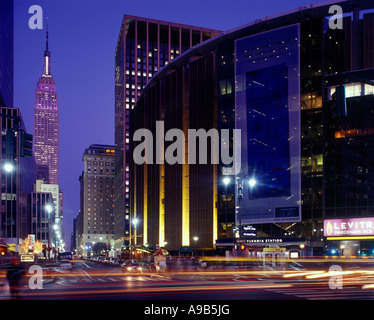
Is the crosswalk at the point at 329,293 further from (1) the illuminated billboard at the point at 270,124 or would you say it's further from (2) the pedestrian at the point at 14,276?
(1) the illuminated billboard at the point at 270,124

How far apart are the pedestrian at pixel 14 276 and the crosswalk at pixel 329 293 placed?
12.7m

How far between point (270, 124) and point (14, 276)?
231ft

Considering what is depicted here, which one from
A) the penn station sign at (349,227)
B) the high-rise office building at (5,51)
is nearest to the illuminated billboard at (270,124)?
the penn station sign at (349,227)

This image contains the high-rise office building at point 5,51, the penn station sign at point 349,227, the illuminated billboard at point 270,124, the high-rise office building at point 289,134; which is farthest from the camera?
the high-rise office building at point 5,51

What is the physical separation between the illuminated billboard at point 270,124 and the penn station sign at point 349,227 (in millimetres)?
5399

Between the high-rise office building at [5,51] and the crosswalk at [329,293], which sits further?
the high-rise office building at [5,51]

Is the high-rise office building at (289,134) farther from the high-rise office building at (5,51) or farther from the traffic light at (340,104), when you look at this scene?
the high-rise office building at (5,51)

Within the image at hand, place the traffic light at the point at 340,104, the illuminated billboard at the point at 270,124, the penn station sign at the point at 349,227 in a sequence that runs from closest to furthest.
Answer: the traffic light at the point at 340,104 → the penn station sign at the point at 349,227 → the illuminated billboard at the point at 270,124

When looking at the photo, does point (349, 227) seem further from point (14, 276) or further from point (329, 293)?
point (14, 276)

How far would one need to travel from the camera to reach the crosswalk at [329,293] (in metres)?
21.0

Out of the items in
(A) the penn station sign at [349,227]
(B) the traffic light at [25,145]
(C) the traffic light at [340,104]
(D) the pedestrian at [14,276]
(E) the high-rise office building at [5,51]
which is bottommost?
(A) the penn station sign at [349,227]

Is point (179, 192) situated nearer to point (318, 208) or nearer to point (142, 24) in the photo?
point (318, 208)

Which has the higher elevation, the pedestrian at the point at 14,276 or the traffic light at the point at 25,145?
the traffic light at the point at 25,145

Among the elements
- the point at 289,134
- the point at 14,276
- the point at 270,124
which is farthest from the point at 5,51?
the point at 14,276
